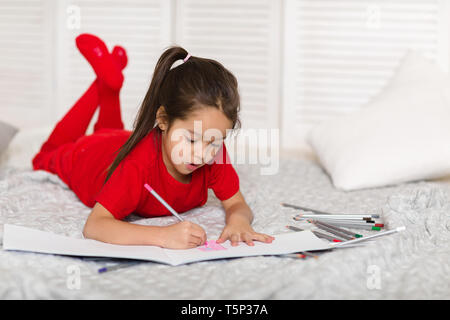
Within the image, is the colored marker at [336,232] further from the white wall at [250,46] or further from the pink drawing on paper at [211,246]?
the white wall at [250,46]

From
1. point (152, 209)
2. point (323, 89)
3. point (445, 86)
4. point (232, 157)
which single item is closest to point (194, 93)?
point (152, 209)

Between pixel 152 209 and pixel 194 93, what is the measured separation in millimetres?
296

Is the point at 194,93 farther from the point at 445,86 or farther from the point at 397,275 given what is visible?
the point at 445,86

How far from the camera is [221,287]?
0.80 m

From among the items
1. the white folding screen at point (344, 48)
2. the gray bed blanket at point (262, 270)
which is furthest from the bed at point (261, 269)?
the white folding screen at point (344, 48)

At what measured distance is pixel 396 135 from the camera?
1620 millimetres

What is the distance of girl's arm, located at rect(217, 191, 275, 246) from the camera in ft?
3.26

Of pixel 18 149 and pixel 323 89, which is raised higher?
pixel 323 89

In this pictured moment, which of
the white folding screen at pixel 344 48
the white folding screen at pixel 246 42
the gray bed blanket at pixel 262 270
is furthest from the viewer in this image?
the white folding screen at pixel 246 42

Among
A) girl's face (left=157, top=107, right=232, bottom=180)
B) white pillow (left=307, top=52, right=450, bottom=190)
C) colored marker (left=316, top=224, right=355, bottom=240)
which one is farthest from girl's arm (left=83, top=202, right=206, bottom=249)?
white pillow (left=307, top=52, right=450, bottom=190)

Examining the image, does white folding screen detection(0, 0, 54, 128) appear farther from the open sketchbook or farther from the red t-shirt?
the open sketchbook

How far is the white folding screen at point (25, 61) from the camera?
278cm

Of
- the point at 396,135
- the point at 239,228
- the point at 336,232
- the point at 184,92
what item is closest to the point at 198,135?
the point at 184,92

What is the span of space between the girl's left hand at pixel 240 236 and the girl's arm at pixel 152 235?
55 mm
